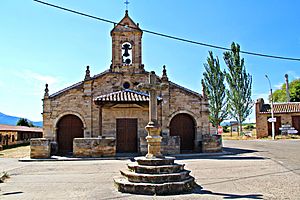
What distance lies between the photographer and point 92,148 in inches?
643

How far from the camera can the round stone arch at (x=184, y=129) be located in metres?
20.3

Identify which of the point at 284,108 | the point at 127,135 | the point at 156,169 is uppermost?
the point at 284,108

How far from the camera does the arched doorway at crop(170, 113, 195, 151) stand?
2030cm

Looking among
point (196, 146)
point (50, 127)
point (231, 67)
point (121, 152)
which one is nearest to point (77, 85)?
point (50, 127)

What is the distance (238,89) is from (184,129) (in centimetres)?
2029

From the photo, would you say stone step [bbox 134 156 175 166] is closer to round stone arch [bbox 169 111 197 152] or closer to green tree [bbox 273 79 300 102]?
round stone arch [bbox 169 111 197 152]

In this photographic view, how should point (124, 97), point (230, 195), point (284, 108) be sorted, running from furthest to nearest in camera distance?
point (284, 108), point (124, 97), point (230, 195)

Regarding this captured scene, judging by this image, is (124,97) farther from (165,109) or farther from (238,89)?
(238,89)

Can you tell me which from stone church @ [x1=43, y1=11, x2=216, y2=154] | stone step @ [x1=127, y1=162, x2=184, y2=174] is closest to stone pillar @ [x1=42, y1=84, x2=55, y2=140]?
stone church @ [x1=43, y1=11, x2=216, y2=154]

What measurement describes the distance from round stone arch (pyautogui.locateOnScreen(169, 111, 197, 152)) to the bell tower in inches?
165

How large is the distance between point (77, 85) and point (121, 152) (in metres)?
5.25

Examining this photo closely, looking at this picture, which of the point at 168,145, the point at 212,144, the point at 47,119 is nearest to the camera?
the point at 168,145

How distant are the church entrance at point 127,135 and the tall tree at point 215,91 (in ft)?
59.9

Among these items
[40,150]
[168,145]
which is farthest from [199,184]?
[40,150]
